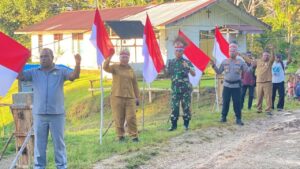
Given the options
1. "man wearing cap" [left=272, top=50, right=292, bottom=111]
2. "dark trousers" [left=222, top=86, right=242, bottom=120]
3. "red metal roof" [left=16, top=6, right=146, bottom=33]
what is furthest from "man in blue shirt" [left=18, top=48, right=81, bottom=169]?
"red metal roof" [left=16, top=6, right=146, bottom=33]

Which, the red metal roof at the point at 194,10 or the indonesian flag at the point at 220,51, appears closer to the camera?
the indonesian flag at the point at 220,51

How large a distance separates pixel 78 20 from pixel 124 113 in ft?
91.4

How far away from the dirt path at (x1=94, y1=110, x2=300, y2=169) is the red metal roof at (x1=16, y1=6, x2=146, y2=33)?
71.7 feet

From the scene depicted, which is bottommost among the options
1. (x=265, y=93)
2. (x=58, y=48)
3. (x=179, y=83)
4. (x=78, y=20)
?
(x=265, y=93)

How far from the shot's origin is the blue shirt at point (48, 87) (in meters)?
7.61

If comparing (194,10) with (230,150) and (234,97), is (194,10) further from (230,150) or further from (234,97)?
(230,150)

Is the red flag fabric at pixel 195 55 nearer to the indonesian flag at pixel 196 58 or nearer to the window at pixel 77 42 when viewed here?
the indonesian flag at pixel 196 58

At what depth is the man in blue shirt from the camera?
7605mm

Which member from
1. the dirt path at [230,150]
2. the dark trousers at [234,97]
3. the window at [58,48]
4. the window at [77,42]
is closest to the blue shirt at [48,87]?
the dirt path at [230,150]

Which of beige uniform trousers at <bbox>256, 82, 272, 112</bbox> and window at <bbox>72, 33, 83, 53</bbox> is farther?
window at <bbox>72, 33, 83, 53</bbox>

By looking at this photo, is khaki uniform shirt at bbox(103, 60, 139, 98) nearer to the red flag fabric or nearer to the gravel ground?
the gravel ground

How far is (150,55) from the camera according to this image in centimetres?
1171

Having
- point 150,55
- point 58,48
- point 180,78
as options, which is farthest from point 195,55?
point 58,48

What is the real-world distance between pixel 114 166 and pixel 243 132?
4207 mm
